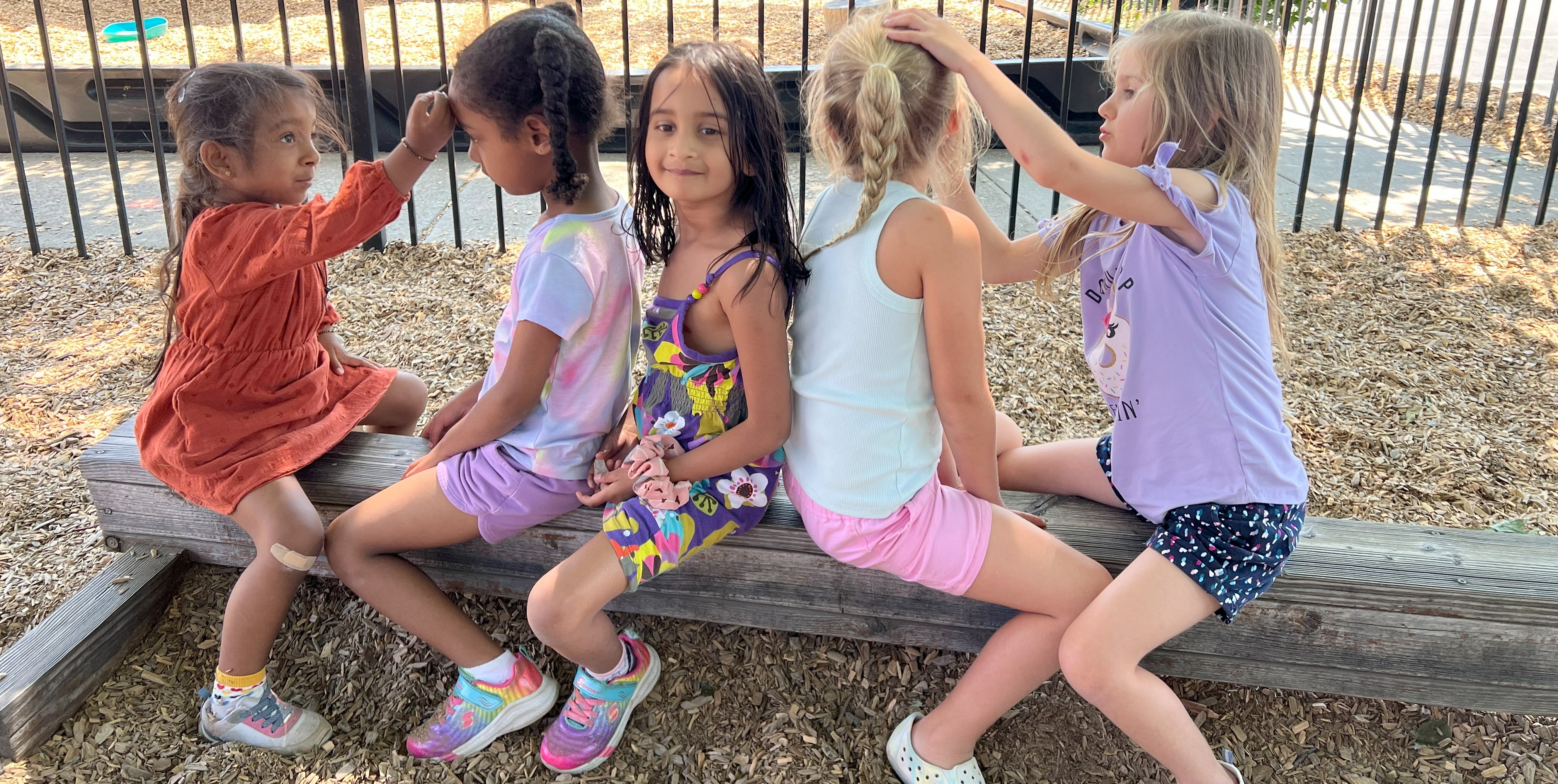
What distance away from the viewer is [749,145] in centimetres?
180

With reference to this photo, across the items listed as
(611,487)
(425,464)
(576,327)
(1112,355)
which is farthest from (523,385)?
(1112,355)

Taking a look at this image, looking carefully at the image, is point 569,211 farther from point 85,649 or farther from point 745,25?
point 745,25

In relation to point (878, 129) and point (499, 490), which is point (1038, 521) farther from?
point (499, 490)

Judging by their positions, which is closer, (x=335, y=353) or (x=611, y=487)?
(x=611, y=487)

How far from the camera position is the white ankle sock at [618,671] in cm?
212

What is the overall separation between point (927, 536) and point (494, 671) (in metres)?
0.94

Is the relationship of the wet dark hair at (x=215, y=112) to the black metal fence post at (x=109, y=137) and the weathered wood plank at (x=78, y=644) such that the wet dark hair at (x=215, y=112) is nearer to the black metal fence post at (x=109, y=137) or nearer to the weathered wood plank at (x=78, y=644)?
the weathered wood plank at (x=78, y=644)

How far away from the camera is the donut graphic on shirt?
1.97m

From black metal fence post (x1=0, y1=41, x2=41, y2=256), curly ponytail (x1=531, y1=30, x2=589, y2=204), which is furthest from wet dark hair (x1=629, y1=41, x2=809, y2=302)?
black metal fence post (x1=0, y1=41, x2=41, y2=256)

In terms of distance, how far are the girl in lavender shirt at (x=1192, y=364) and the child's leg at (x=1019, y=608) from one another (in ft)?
0.23

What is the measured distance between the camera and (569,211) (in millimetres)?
1987

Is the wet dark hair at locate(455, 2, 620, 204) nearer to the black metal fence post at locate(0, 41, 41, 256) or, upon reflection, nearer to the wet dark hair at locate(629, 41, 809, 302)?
the wet dark hair at locate(629, 41, 809, 302)

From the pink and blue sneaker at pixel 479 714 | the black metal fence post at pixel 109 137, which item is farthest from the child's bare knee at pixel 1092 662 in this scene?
the black metal fence post at pixel 109 137

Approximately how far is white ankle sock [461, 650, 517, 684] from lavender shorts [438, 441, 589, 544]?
0.26m
